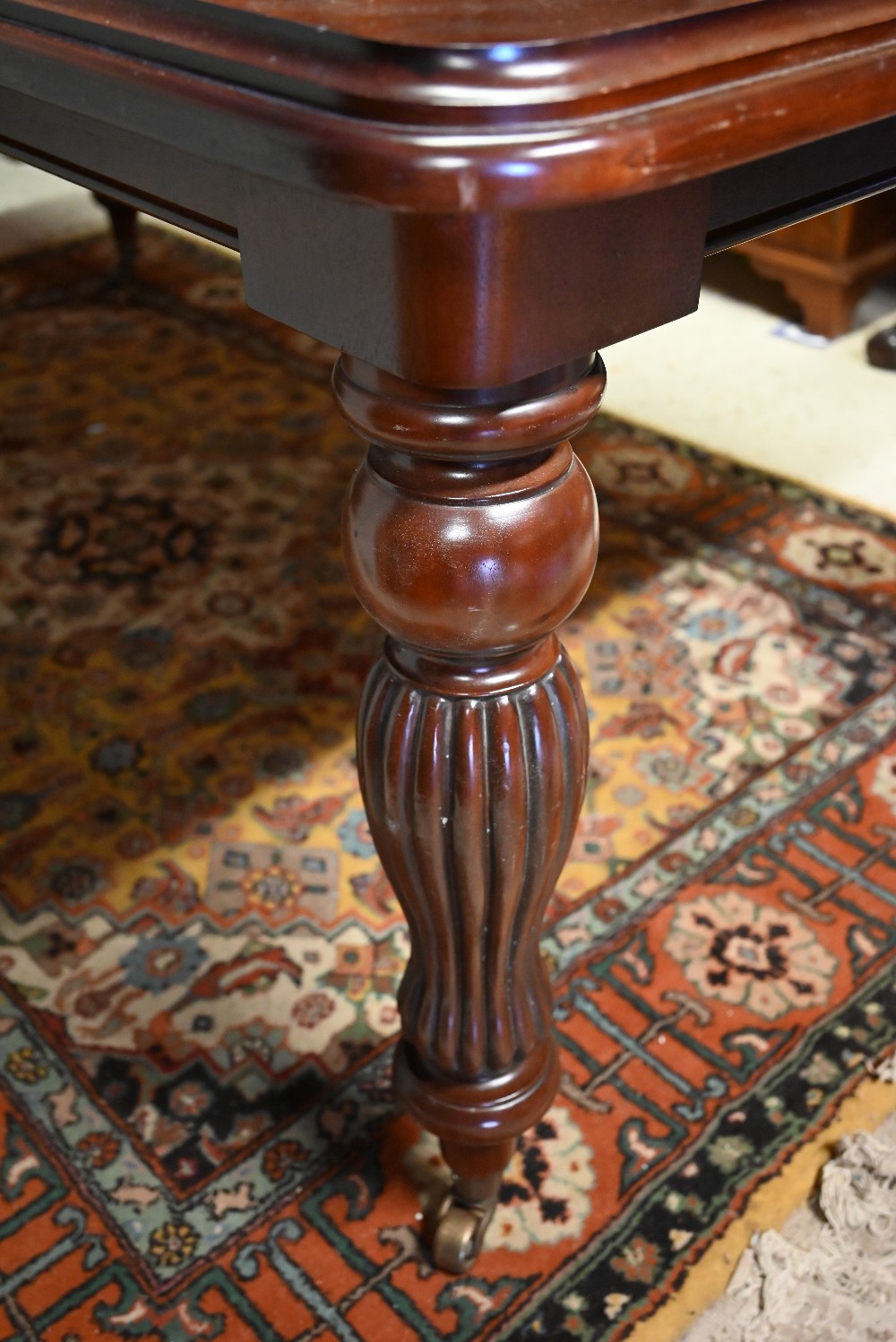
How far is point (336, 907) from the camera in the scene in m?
1.19

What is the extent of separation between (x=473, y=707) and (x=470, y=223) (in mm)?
256

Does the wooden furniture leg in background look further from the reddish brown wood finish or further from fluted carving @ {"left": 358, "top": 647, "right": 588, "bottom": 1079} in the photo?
fluted carving @ {"left": 358, "top": 647, "right": 588, "bottom": 1079}

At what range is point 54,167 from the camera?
2.58ft

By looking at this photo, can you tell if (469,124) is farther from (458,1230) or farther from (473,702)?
(458,1230)

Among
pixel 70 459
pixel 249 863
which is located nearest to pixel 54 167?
pixel 249 863

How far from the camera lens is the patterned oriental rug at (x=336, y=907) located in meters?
0.91

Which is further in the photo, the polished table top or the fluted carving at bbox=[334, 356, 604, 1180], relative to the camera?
the fluted carving at bbox=[334, 356, 604, 1180]

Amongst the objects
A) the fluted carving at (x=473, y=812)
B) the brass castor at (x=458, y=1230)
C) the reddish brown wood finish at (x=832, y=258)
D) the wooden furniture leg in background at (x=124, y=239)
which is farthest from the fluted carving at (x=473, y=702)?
the wooden furniture leg in background at (x=124, y=239)

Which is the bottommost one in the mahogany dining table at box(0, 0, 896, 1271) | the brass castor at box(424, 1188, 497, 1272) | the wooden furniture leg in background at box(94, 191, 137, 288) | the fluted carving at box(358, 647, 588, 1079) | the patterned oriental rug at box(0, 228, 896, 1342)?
the patterned oriental rug at box(0, 228, 896, 1342)

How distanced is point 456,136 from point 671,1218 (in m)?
0.81

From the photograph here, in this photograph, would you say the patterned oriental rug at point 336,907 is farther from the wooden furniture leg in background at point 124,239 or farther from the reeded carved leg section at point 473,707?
the wooden furniture leg in background at point 124,239

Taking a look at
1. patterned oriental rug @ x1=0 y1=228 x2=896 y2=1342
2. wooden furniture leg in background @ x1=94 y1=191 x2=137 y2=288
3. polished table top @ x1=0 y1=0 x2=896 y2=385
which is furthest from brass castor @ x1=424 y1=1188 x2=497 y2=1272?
wooden furniture leg in background @ x1=94 y1=191 x2=137 y2=288

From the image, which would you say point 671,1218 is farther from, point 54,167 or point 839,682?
point 54,167

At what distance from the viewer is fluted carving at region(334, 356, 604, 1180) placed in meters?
0.54
